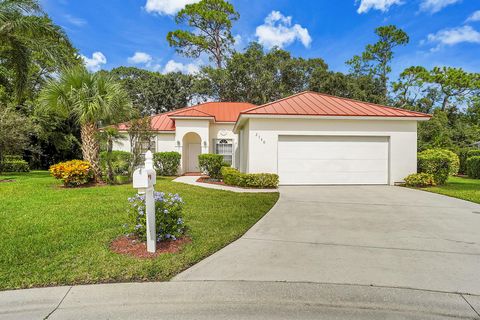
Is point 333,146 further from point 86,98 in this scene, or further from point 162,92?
point 162,92

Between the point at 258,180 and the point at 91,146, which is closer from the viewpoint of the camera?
the point at 258,180

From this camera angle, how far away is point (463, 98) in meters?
33.0

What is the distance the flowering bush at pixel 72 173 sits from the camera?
1084 cm

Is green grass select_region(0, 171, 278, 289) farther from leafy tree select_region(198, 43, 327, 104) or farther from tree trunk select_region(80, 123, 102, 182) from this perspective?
leafy tree select_region(198, 43, 327, 104)

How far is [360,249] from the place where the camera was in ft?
15.0

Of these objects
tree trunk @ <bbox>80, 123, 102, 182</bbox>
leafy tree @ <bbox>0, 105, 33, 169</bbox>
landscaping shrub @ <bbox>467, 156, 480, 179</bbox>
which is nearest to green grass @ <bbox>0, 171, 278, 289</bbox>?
tree trunk @ <bbox>80, 123, 102, 182</bbox>

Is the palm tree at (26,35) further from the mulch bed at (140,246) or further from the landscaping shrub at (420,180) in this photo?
the landscaping shrub at (420,180)

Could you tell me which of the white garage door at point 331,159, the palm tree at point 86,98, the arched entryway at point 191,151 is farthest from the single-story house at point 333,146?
the arched entryway at point 191,151

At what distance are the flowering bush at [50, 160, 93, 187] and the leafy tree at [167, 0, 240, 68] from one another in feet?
79.8

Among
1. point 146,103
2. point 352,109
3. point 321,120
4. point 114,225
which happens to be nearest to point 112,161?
point 114,225

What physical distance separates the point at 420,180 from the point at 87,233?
1291cm

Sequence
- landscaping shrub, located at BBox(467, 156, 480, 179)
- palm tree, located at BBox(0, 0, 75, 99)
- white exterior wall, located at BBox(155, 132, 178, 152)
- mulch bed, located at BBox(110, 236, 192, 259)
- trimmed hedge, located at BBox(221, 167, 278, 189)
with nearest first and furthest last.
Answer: mulch bed, located at BBox(110, 236, 192, 259), palm tree, located at BBox(0, 0, 75, 99), trimmed hedge, located at BBox(221, 167, 278, 189), landscaping shrub, located at BBox(467, 156, 480, 179), white exterior wall, located at BBox(155, 132, 178, 152)

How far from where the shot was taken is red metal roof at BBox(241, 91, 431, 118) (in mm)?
12281

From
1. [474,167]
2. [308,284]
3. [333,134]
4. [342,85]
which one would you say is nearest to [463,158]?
[474,167]
